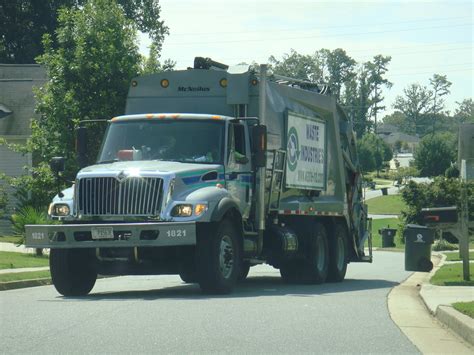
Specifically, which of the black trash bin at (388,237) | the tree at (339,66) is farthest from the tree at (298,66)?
the black trash bin at (388,237)

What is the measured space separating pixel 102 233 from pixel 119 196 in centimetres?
66

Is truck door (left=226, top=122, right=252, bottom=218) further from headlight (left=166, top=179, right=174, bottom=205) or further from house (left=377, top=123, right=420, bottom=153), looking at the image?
house (left=377, top=123, right=420, bottom=153)

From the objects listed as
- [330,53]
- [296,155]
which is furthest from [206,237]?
[330,53]

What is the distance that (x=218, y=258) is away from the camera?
1590 centimetres

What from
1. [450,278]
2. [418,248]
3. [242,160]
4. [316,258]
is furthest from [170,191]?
[418,248]

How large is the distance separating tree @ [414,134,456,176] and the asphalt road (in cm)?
10213

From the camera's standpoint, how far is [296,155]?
20.0 metres

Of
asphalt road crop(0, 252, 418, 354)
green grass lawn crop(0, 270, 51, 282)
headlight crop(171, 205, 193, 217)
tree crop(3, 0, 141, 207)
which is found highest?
tree crop(3, 0, 141, 207)

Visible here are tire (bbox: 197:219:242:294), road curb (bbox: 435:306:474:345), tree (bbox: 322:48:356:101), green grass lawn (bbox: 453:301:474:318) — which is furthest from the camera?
tree (bbox: 322:48:356:101)

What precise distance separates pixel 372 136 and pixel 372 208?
1579 inches

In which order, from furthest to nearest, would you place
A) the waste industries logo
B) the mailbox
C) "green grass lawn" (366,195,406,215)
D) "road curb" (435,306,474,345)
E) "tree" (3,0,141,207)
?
1. "green grass lawn" (366,195,406,215)
2. "tree" (3,0,141,207)
3. the mailbox
4. the waste industries logo
5. "road curb" (435,306,474,345)

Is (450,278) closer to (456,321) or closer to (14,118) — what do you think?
(456,321)

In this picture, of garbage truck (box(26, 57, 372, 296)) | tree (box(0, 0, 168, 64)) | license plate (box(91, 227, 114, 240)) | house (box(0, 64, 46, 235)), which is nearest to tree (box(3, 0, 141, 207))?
garbage truck (box(26, 57, 372, 296))

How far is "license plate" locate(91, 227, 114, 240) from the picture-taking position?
15484mm
